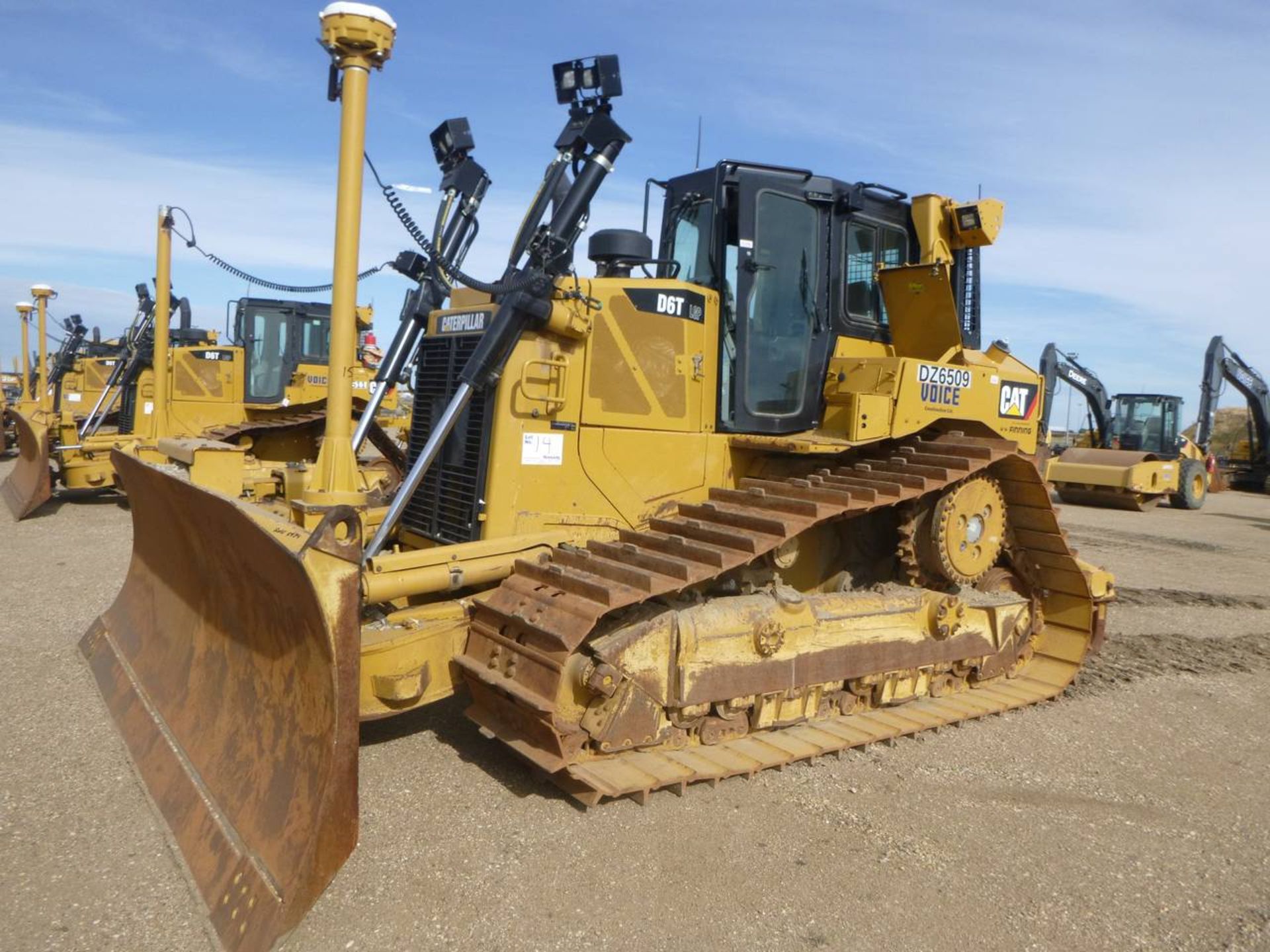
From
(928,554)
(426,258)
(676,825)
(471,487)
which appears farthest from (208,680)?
(928,554)

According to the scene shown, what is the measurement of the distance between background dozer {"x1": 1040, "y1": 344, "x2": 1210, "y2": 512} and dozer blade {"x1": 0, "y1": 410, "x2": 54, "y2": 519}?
16.4 metres

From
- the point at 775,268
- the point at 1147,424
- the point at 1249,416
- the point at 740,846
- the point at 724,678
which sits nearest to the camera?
the point at 740,846

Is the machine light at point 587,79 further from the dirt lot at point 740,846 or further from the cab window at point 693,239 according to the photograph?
the dirt lot at point 740,846

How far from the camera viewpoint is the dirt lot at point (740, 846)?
129 inches

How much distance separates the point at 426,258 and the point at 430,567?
2515 millimetres

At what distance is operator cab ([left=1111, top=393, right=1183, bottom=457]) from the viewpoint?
80.9 ft

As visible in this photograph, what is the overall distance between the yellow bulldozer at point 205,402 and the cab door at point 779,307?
8.63 metres

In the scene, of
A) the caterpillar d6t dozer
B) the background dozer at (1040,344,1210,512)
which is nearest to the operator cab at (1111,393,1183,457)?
the background dozer at (1040,344,1210,512)

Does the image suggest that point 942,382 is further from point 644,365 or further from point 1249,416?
point 1249,416

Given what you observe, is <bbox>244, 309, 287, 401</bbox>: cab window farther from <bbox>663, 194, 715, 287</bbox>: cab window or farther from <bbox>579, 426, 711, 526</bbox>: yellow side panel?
<bbox>579, 426, 711, 526</bbox>: yellow side panel

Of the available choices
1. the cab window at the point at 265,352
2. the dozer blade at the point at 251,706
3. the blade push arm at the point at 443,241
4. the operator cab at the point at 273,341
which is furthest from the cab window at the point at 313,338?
the dozer blade at the point at 251,706

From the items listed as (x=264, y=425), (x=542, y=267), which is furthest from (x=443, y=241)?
(x=264, y=425)

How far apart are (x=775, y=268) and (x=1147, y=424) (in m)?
23.4

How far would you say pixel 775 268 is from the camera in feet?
18.0
